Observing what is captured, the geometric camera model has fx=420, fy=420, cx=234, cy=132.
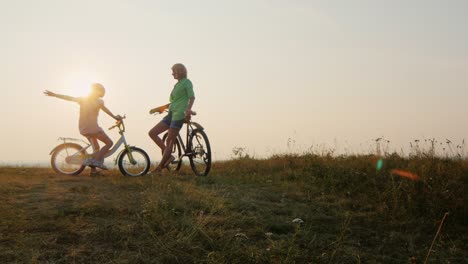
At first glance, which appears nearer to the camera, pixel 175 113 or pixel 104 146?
pixel 175 113

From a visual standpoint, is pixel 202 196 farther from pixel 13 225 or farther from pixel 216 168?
pixel 216 168

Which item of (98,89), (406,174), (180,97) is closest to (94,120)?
(98,89)

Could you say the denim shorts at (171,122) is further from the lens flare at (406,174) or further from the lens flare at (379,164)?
the lens flare at (406,174)

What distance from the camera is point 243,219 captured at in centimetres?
530

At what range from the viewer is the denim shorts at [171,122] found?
9438mm

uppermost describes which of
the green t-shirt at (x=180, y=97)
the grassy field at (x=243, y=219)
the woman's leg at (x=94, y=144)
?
the green t-shirt at (x=180, y=97)

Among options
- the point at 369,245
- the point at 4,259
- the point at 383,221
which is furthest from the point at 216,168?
the point at 4,259

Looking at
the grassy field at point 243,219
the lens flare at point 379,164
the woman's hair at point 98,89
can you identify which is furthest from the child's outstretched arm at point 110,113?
Answer: the lens flare at point 379,164

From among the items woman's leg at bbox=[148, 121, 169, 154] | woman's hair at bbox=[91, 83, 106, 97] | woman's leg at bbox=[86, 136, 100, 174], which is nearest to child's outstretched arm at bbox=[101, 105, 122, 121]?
woman's hair at bbox=[91, 83, 106, 97]

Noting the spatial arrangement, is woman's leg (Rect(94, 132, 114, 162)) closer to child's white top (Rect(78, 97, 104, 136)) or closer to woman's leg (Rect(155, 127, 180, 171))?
child's white top (Rect(78, 97, 104, 136))

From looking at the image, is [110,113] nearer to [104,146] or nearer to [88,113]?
[88,113]

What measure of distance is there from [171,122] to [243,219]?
4.66m

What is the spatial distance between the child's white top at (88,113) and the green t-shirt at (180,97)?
1.74 meters

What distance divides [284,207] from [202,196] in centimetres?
127
